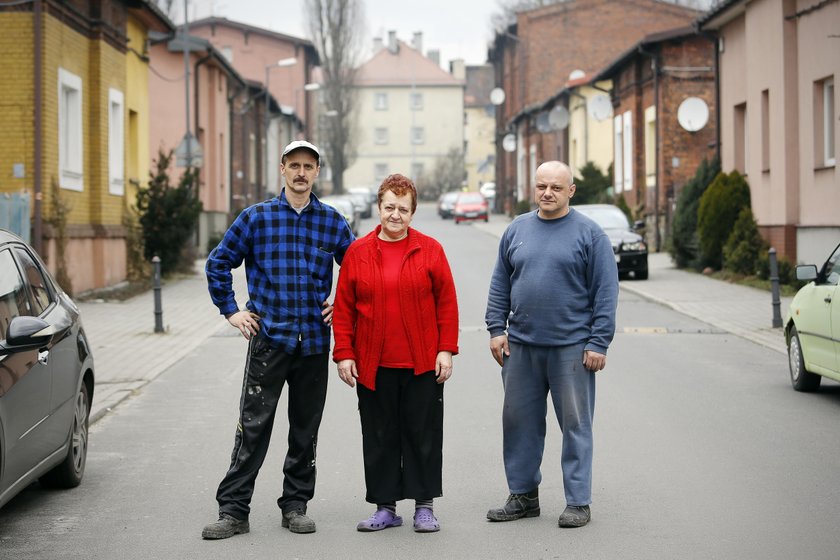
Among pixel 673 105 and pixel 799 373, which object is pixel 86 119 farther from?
pixel 673 105

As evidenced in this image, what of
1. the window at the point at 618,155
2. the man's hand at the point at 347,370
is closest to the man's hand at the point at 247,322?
the man's hand at the point at 347,370

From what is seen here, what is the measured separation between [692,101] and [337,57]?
5117 cm

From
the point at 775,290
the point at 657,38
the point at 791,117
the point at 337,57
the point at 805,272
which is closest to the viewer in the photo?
the point at 805,272

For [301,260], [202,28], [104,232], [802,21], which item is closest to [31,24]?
[104,232]

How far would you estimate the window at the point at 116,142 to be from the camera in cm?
2392

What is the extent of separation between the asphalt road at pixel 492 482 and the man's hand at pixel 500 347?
371mm

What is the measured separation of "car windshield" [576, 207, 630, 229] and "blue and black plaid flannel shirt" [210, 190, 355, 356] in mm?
20377

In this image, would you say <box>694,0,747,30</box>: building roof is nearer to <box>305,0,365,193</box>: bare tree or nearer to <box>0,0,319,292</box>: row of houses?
<box>0,0,319,292</box>: row of houses

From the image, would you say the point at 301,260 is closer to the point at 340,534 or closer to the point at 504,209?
the point at 340,534

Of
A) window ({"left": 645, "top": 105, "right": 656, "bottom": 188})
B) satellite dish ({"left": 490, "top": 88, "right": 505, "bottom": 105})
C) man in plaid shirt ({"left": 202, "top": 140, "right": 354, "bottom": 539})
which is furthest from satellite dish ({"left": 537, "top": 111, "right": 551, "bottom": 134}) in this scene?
man in plaid shirt ({"left": 202, "top": 140, "right": 354, "bottom": 539})

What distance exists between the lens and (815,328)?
10.6 m

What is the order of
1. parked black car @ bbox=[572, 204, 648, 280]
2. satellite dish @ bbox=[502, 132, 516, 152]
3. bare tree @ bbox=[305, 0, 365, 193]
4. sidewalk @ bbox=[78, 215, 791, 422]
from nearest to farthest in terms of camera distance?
sidewalk @ bbox=[78, 215, 791, 422], parked black car @ bbox=[572, 204, 648, 280], satellite dish @ bbox=[502, 132, 516, 152], bare tree @ bbox=[305, 0, 365, 193]

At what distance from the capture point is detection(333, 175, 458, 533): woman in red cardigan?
6.00 m

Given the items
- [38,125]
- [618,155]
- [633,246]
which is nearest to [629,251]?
[633,246]
